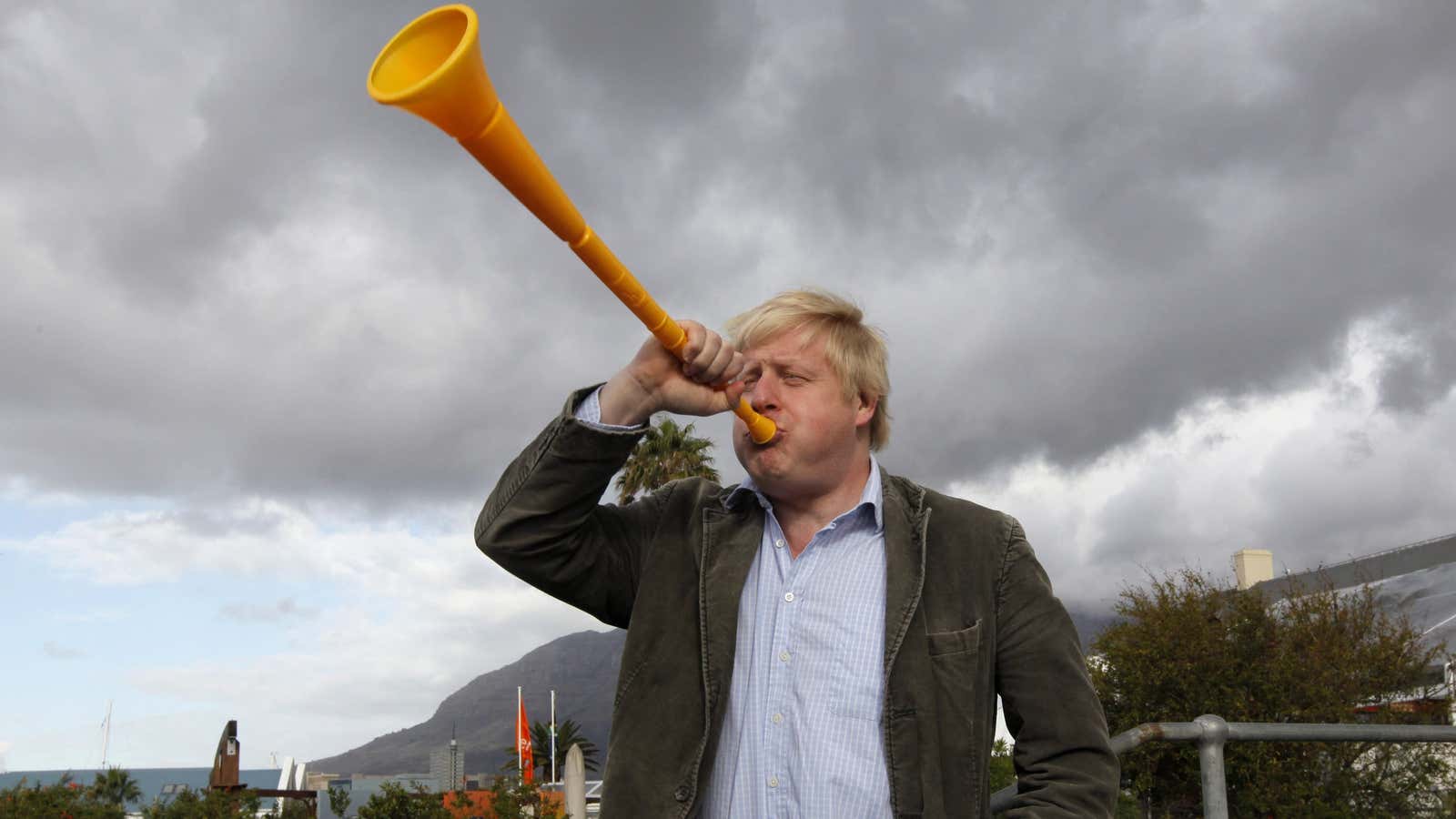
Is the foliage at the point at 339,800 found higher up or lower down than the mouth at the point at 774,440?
lower down

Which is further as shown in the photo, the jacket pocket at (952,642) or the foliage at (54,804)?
the foliage at (54,804)

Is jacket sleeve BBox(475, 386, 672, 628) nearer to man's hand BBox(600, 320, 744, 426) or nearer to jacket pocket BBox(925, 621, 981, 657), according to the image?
man's hand BBox(600, 320, 744, 426)

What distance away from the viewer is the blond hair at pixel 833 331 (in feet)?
9.32

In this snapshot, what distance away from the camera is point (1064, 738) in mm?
2549

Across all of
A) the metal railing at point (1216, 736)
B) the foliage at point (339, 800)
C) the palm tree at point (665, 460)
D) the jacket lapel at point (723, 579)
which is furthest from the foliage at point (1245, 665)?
the jacket lapel at point (723, 579)

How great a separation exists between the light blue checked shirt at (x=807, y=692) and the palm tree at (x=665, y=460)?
2697 cm

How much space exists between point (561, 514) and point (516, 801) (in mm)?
6517

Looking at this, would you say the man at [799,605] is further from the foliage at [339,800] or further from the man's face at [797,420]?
the foliage at [339,800]

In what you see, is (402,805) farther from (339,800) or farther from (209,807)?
(209,807)

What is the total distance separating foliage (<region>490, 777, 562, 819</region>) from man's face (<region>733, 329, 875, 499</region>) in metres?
6.47

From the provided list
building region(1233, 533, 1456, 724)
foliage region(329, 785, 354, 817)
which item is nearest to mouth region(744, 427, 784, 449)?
foliage region(329, 785, 354, 817)

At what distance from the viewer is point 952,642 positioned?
2.54 m

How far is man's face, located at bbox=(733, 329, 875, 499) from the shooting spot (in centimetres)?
270

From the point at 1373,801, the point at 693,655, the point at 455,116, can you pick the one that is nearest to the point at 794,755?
the point at 693,655
